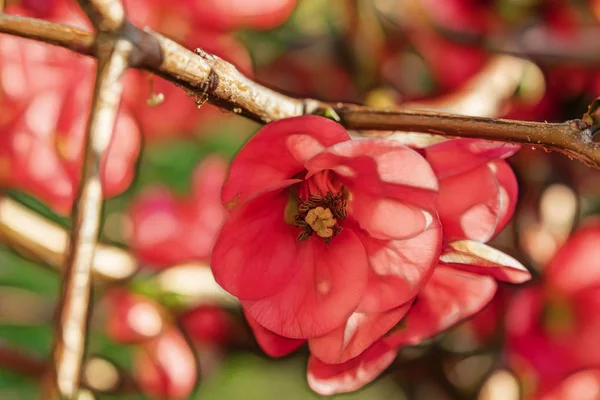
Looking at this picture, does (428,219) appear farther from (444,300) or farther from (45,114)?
(45,114)

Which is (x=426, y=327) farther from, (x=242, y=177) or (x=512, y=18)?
(x=512, y=18)

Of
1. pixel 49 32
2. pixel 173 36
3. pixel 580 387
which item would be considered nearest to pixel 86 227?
pixel 49 32

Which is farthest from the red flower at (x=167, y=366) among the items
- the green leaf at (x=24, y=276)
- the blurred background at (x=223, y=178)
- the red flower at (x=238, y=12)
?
the red flower at (x=238, y=12)

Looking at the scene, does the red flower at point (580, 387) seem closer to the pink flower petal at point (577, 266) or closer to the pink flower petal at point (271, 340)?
the pink flower petal at point (577, 266)

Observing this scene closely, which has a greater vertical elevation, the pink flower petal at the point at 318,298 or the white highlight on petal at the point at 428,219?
the white highlight on petal at the point at 428,219

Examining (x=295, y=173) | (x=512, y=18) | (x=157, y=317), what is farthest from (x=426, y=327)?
(x=512, y=18)

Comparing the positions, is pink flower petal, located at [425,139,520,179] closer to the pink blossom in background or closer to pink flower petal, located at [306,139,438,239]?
pink flower petal, located at [306,139,438,239]
